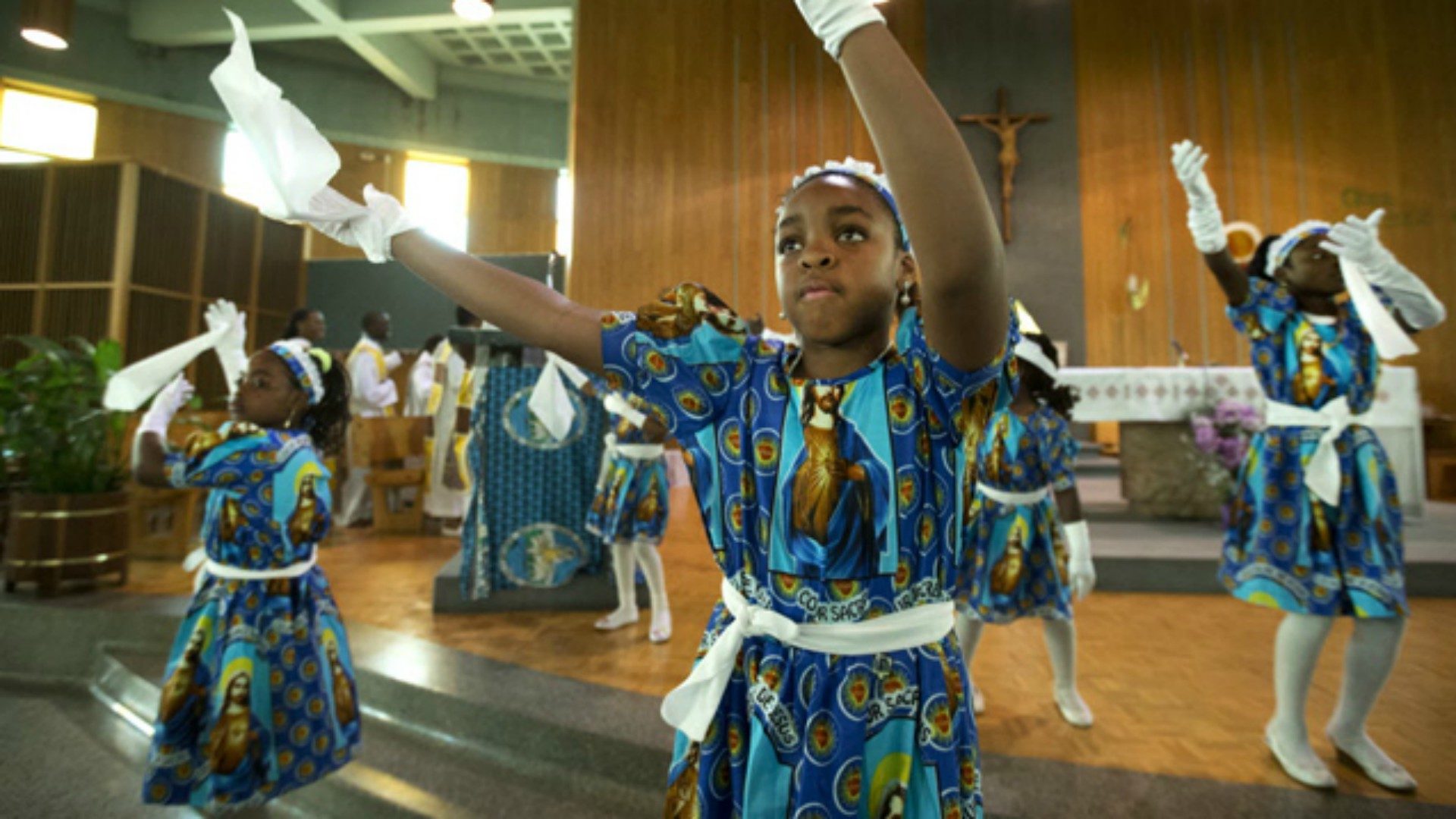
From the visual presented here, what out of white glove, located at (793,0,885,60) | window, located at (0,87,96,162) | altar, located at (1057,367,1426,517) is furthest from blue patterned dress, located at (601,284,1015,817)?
window, located at (0,87,96,162)

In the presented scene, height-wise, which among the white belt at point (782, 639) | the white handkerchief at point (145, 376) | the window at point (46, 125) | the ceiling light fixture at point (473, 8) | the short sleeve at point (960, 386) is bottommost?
the white belt at point (782, 639)

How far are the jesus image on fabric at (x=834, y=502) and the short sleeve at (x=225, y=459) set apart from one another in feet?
5.97

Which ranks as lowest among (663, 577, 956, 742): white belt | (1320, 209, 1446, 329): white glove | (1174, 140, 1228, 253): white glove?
(663, 577, 956, 742): white belt

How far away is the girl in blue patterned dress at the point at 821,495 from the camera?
35.1 inches

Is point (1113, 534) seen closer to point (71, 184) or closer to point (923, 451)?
point (923, 451)

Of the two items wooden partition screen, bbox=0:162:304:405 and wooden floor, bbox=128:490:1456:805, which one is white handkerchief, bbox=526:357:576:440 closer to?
wooden floor, bbox=128:490:1456:805

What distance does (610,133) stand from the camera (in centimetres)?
965

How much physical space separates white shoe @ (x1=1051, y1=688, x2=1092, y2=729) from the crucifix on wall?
7.45 meters

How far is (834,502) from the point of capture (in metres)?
0.90

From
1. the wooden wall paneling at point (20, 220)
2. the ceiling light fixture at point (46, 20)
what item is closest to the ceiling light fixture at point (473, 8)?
the ceiling light fixture at point (46, 20)

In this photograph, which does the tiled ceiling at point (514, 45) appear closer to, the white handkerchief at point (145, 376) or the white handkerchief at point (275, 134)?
the white handkerchief at point (145, 376)

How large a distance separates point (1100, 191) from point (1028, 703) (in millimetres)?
8150

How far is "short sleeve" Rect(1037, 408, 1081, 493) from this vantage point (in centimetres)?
266

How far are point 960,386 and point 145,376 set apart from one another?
2231mm
